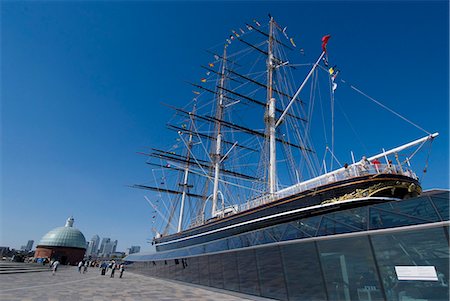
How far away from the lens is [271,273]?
37.4ft

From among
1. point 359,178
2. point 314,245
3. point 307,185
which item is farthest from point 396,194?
point 314,245

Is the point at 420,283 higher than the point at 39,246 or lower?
lower

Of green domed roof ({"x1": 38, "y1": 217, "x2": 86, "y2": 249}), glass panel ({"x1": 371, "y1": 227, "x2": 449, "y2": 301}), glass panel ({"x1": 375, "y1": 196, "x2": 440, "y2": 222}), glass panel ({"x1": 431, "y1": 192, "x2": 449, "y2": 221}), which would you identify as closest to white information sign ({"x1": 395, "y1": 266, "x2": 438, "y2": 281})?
glass panel ({"x1": 371, "y1": 227, "x2": 449, "y2": 301})

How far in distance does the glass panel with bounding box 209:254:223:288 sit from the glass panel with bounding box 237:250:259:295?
2.03m

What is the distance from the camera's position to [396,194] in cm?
1259

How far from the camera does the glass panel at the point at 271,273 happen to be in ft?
35.6

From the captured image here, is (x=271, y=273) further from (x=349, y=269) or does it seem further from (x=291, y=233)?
(x=349, y=269)

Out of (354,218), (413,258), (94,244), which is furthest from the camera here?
(94,244)

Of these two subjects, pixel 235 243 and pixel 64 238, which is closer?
pixel 235 243

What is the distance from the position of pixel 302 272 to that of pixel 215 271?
7.26 m

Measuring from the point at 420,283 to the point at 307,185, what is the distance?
8865mm

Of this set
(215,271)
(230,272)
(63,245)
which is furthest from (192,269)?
(63,245)

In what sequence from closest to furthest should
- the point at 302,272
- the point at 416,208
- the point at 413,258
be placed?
the point at 413,258
the point at 416,208
the point at 302,272

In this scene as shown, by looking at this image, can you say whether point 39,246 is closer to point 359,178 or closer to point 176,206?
point 176,206
